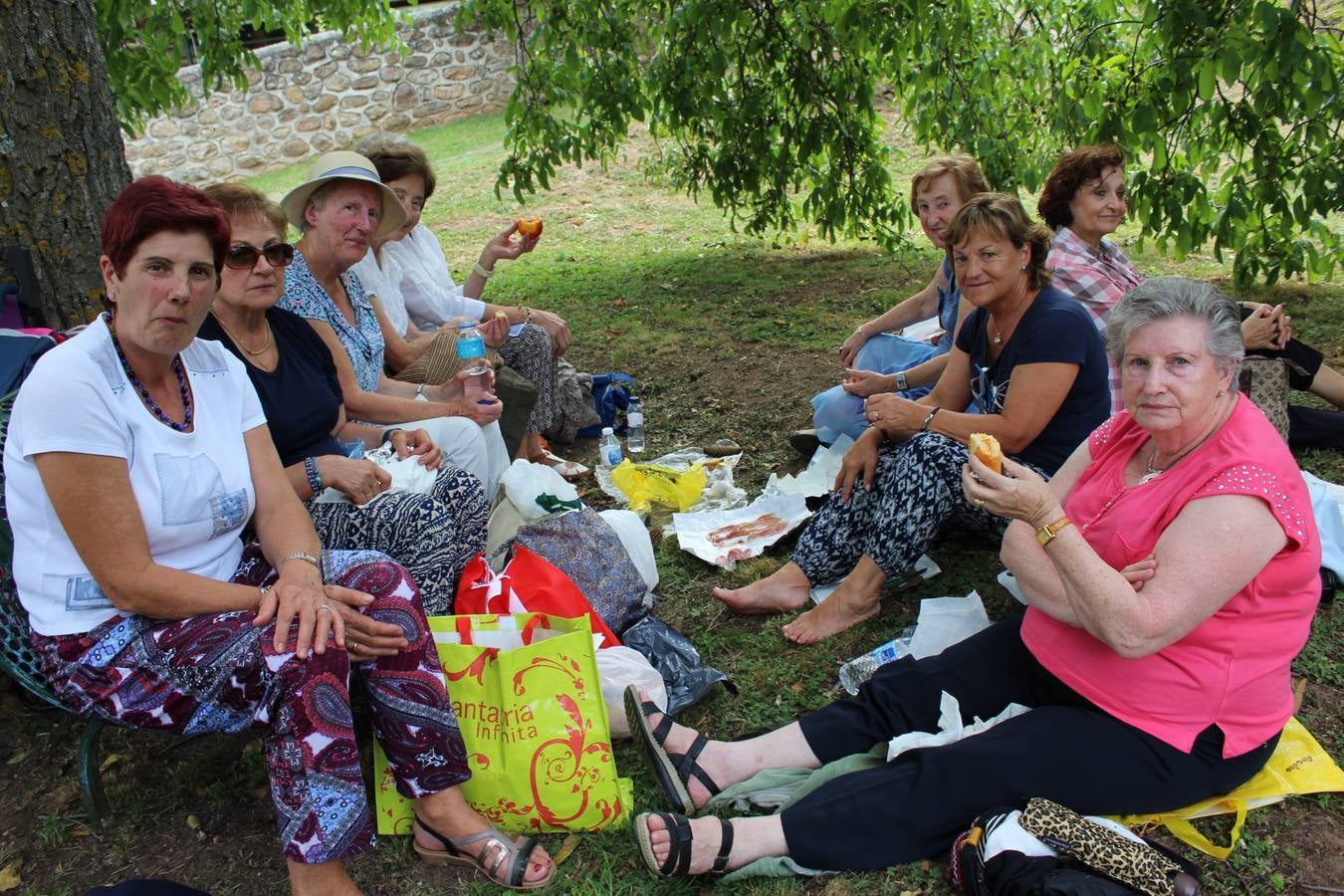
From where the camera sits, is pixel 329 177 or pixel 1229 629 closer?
pixel 1229 629

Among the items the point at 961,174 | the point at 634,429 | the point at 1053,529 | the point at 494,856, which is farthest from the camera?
the point at 634,429

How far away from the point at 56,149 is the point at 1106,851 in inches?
148

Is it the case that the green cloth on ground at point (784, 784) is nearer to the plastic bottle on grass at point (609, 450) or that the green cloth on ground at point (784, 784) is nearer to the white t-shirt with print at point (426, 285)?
the plastic bottle on grass at point (609, 450)

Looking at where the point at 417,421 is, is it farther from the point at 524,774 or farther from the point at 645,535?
the point at 524,774

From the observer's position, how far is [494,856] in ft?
7.81

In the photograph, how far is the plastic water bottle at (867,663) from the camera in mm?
3002

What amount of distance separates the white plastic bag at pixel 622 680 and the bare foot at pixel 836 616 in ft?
1.91

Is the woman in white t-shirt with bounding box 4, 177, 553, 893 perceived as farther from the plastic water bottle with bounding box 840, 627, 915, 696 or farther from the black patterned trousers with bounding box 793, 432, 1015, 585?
the black patterned trousers with bounding box 793, 432, 1015, 585

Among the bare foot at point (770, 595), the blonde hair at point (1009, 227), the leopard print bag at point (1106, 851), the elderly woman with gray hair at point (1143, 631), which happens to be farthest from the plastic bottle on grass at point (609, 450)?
the leopard print bag at point (1106, 851)

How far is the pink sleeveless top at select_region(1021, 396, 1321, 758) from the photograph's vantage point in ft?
6.91

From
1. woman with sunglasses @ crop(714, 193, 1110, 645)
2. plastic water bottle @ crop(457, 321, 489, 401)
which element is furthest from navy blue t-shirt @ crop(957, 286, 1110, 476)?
plastic water bottle @ crop(457, 321, 489, 401)

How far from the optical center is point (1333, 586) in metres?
3.21

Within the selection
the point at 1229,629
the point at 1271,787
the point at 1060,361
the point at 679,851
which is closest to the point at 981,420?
the point at 1060,361

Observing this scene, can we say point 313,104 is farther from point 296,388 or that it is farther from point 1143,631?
point 1143,631
